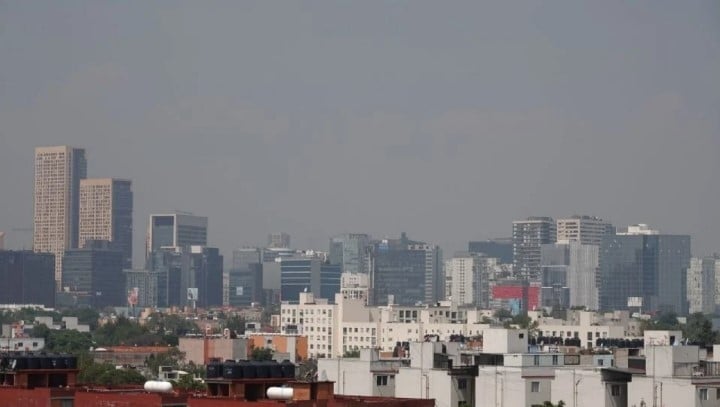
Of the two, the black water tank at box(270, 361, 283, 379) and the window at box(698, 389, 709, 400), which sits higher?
the black water tank at box(270, 361, 283, 379)

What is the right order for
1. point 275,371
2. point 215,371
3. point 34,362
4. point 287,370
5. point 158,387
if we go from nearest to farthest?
point 215,371 < point 275,371 < point 287,370 < point 158,387 < point 34,362

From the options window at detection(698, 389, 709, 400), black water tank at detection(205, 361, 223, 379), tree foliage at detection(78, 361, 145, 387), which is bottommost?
tree foliage at detection(78, 361, 145, 387)

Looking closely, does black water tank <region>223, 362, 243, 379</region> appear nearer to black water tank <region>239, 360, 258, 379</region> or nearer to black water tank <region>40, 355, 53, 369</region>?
black water tank <region>239, 360, 258, 379</region>

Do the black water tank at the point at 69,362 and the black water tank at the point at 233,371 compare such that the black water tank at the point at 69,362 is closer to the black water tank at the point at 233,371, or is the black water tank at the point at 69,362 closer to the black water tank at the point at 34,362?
the black water tank at the point at 34,362

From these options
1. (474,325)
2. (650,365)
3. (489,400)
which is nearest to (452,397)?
(489,400)

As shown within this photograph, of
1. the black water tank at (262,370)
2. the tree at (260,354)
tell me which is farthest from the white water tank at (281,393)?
the tree at (260,354)

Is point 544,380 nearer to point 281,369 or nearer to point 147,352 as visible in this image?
point 281,369

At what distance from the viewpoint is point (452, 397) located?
4484cm

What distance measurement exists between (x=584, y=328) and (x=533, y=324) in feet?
34.9

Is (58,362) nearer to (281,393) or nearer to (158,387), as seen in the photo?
(158,387)

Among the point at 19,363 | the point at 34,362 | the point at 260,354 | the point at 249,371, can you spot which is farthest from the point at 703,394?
the point at 260,354

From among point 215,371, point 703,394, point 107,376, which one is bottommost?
point 107,376

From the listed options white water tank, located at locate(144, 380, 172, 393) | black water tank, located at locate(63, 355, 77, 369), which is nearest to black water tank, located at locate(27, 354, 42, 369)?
black water tank, located at locate(63, 355, 77, 369)

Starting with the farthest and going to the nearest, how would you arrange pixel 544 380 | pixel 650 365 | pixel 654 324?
pixel 654 324 < pixel 544 380 < pixel 650 365
